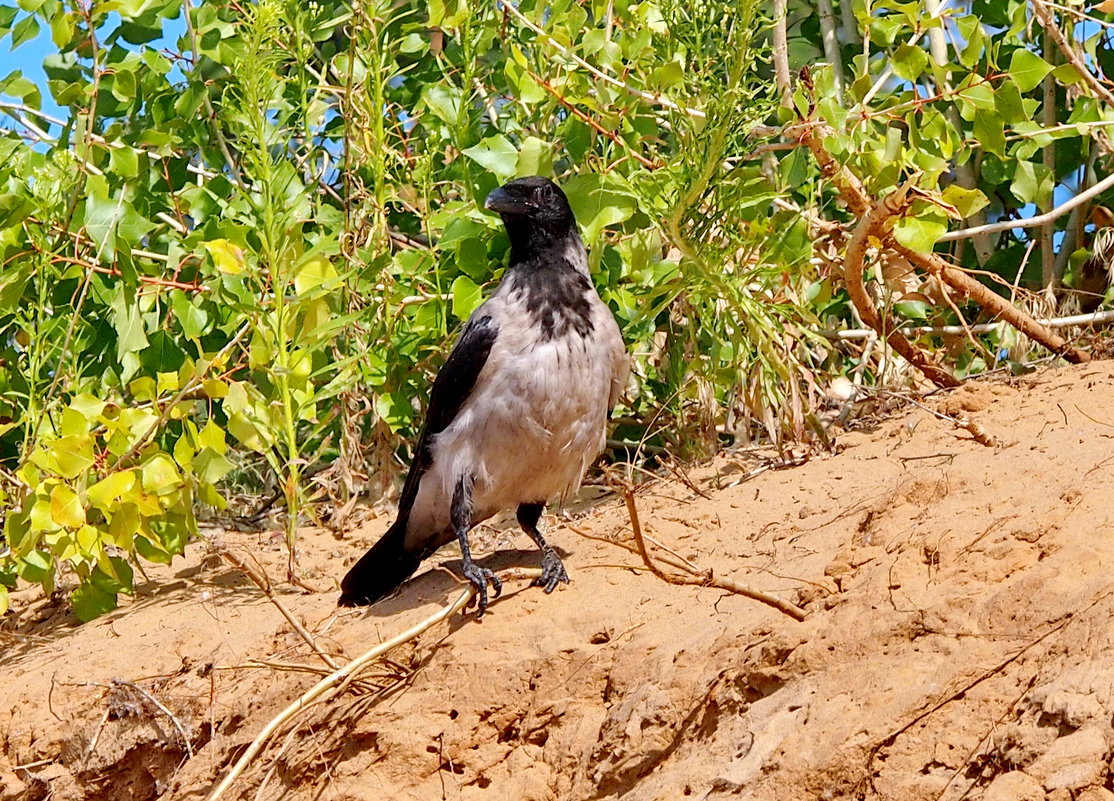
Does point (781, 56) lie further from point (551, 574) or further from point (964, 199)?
point (551, 574)

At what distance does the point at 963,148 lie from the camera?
5289 millimetres

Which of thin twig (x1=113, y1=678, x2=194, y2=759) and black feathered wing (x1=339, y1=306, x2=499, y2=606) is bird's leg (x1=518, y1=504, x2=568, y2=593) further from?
thin twig (x1=113, y1=678, x2=194, y2=759)

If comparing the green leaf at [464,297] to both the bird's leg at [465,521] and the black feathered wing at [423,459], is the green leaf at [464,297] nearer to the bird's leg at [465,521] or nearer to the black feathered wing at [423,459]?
the black feathered wing at [423,459]

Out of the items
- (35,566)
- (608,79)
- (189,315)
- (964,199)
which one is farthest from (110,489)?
(964,199)

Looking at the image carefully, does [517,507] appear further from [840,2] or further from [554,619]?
[840,2]

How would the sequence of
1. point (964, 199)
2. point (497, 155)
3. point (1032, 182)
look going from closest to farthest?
point (964, 199) → point (497, 155) → point (1032, 182)

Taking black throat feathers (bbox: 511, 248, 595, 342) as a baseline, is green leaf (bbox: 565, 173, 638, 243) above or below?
above

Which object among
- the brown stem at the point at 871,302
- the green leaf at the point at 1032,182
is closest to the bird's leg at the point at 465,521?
the brown stem at the point at 871,302

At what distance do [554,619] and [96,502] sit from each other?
1.76 metres

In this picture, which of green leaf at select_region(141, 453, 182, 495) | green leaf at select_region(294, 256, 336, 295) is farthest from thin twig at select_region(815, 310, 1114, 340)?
green leaf at select_region(141, 453, 182, 495)

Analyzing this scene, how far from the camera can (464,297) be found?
532 cm

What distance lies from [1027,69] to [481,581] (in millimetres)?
2684

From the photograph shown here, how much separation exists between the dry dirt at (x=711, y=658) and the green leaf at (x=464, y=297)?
3.16 ft

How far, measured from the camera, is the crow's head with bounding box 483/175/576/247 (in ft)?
16.4
